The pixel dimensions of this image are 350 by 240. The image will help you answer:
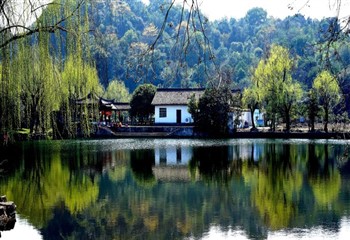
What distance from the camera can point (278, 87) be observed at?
35.0 metres

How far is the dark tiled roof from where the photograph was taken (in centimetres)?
4075

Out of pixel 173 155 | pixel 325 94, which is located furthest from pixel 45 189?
pixel 325 94

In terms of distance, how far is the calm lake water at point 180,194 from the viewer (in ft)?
32.9

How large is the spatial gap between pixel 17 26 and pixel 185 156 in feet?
61.3

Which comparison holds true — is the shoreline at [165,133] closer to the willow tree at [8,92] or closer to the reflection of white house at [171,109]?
the reflection of white house at [171,109]

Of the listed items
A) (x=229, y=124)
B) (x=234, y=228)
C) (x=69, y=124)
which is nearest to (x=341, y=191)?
(x=234, y=228)

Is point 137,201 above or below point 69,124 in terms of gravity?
below

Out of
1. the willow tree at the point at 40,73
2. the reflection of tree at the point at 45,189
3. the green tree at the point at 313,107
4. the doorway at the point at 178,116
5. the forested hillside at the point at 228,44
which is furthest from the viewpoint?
the doorway at the point at 178,116

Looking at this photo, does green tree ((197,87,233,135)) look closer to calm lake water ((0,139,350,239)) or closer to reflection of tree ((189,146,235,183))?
reflection of tree ((189,146,235,183))

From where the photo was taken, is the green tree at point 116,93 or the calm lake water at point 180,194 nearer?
the calm lake water at point 180,194

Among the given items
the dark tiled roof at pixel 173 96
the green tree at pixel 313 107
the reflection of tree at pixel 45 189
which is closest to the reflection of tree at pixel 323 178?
the reflection of tree at pixel 45 189

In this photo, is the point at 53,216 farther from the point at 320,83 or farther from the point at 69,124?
the point at 320,83

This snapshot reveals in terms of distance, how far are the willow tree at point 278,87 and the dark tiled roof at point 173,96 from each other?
6.22 metres

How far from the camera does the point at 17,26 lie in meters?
5.29
